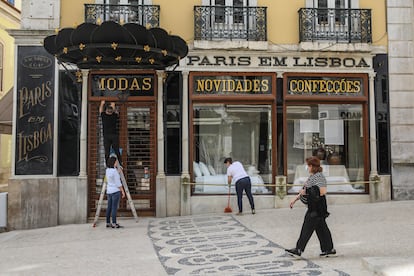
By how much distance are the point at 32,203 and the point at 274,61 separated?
7.38 metres

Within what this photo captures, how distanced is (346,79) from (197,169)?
15.8 ft

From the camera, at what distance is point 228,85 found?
11.2m

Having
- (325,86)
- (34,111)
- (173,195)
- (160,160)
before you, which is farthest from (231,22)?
(34,111)

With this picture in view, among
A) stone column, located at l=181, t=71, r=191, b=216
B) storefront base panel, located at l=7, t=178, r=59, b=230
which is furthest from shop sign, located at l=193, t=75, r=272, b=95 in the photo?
storefront base panel, located at l=7, t=178, r=59, b=230

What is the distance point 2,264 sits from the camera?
21.6 ft

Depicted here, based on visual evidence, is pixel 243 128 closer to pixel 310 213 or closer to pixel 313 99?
pixel 313 99

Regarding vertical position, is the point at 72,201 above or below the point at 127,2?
below

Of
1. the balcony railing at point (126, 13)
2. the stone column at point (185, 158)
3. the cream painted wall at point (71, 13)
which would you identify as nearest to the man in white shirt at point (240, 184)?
the stone column at point (185, 158)

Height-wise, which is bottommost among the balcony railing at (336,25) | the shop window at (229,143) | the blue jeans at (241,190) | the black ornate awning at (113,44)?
the blue jeans at (241,190)

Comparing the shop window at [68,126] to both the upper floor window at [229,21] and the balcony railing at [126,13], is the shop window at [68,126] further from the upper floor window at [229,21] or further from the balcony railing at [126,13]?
the upper floor window at [229,21]

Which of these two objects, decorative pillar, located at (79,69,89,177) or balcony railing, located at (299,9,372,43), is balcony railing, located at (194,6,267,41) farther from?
decorative pillar, located at (79,69,89,177)

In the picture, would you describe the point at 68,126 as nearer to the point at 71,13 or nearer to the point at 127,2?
the point at 71,13

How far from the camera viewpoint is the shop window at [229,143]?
11.3 m

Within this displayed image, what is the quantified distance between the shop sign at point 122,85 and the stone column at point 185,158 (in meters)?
0.89
